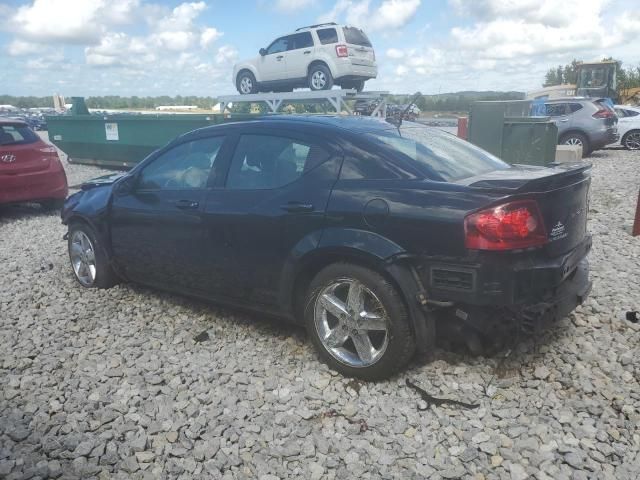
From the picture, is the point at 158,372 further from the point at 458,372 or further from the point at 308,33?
the point at 308,33

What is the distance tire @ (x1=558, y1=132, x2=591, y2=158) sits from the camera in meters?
14.3

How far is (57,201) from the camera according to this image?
30.2ft

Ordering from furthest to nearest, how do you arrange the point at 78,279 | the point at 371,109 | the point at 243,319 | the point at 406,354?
the point at 371,109 < the point at 78,279 < the point at 243,319 < the point at 406,354

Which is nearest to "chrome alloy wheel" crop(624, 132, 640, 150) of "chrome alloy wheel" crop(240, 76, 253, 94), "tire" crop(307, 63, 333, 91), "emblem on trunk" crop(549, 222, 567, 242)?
"tire" crop(307, 63, 333, 91)

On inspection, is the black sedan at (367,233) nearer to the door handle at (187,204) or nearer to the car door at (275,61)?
the door handle at (187,204)

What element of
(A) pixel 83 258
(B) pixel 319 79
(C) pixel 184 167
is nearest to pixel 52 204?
(A) pixel 83 258

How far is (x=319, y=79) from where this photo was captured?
42.7ft

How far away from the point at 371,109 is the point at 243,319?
8.32 meters

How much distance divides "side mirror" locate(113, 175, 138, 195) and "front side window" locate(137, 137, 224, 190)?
67 mm

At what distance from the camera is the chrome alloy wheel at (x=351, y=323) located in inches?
126

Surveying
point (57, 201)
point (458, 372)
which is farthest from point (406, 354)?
point (57, 201)

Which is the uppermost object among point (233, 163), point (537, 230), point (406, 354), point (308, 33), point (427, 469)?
point (308, 33)

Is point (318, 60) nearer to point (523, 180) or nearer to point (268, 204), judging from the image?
point (268, 204)

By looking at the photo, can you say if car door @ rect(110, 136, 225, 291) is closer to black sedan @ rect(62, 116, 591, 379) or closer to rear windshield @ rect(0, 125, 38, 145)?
black sedan @ rect(62, 116, 591, 379)
